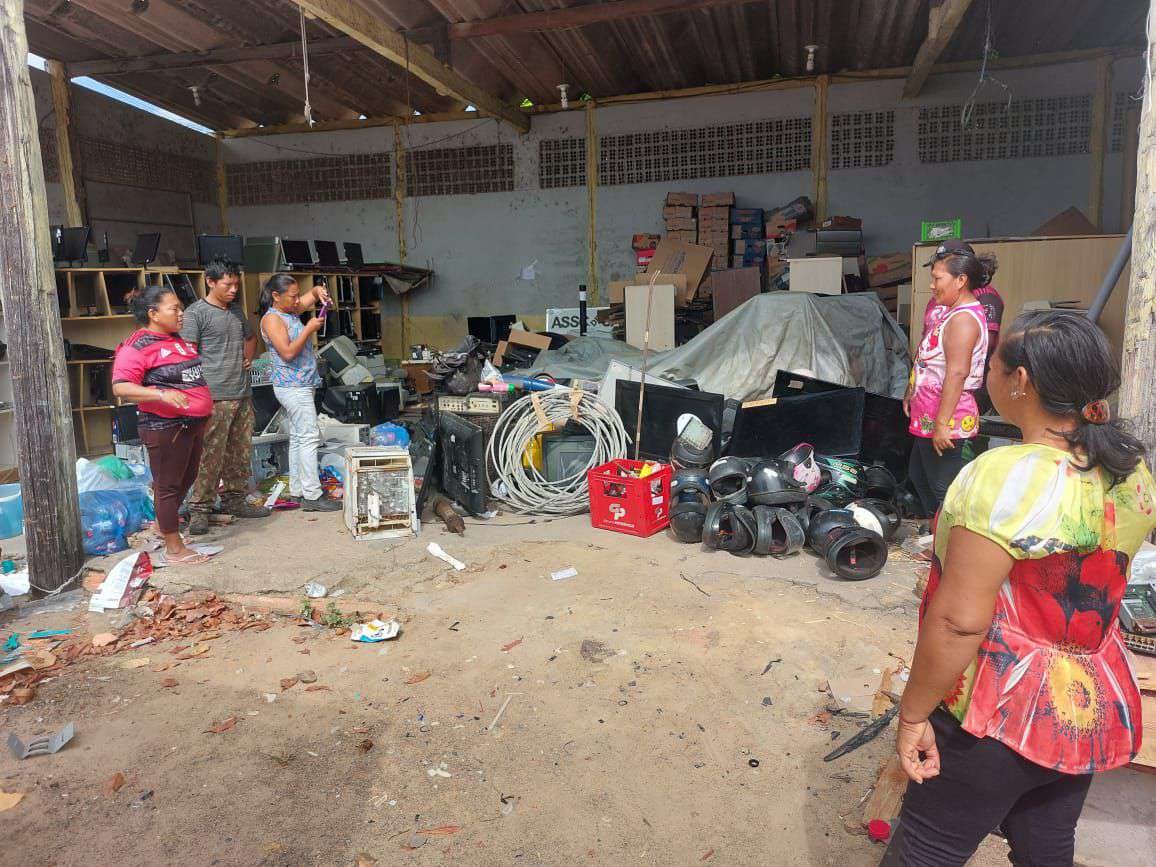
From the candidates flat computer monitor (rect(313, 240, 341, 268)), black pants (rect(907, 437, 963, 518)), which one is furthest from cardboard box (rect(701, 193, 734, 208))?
black pants (rect(907, 437, 963, 518))

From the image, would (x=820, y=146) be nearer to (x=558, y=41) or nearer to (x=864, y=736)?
(x=558, y=41)

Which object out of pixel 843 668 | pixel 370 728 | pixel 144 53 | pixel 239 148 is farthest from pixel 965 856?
pixel 239 148

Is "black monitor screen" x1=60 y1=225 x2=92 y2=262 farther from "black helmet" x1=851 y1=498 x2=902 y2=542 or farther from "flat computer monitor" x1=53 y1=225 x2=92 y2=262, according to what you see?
"black helmet" x1=851 y1=498 x2=902 y2=542

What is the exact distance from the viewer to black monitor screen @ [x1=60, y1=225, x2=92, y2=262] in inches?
286

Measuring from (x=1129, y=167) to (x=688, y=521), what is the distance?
816cm

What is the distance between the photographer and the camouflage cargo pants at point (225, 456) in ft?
17.1

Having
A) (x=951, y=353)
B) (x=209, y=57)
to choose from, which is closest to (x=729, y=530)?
(x=951, y=353)

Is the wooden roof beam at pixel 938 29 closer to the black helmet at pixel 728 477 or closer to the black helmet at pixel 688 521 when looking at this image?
the black helmet at pixel 728 477

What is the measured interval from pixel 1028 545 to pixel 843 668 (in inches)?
83.4

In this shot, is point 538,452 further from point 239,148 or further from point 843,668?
point 239,148

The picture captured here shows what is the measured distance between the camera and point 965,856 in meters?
1.42

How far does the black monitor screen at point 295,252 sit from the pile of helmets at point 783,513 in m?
6.48

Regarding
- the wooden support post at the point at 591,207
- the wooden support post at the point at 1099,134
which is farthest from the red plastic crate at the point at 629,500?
the wooden support post at the point at 1099,134

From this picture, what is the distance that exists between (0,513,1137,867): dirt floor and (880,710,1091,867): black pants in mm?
805
